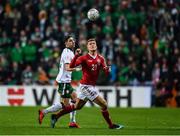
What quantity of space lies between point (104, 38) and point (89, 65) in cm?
1440

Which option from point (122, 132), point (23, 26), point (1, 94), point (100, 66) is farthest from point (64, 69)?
point (23, 26)

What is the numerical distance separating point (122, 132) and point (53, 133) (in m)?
1.68

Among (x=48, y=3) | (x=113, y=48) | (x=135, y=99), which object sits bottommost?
(x=135, y=99)

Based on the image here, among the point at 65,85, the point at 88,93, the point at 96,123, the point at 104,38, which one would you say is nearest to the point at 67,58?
the point at 65,85

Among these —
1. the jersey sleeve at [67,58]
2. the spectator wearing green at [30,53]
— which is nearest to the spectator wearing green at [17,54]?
the spectator wearing green at [30,53]

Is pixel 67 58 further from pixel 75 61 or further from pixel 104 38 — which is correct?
pixel 104 38

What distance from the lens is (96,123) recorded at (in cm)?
2052

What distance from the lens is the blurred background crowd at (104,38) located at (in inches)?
1216

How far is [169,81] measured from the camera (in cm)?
3059

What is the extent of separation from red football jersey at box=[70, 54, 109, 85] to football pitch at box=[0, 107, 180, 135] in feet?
4.20

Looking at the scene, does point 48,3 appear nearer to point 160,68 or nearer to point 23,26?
point 23,26

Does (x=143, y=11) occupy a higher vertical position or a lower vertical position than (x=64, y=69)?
higher

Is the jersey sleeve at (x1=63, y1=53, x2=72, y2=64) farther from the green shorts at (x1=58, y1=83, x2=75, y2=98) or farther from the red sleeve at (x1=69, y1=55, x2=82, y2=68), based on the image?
the red sleeve at (x1=69, y1=55, x2=82, y2=68)

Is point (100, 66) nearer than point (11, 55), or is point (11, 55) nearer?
point (100, 66)
